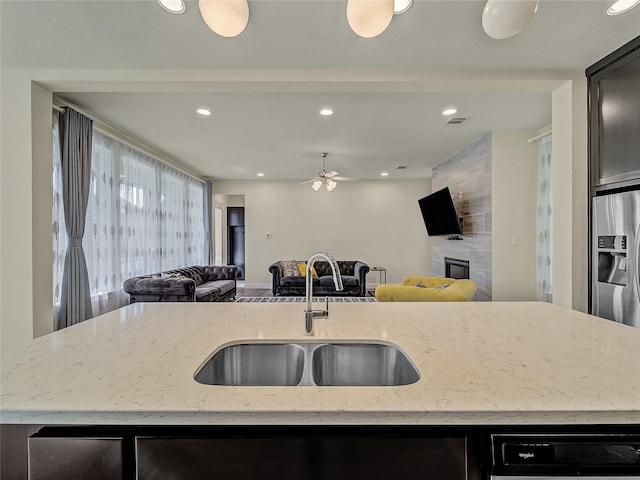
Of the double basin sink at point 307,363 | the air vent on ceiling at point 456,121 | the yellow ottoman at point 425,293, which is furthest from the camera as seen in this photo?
the air vent on ceiling at point 456,121

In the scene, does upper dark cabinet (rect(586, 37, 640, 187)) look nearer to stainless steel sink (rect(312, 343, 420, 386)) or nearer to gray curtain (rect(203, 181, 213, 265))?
stainless steel sink (rect(312, 343, 420, 386))

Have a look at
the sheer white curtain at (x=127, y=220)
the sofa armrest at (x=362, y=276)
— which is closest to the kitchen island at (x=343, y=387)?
the sheer white curtain at (x=127, y=220)

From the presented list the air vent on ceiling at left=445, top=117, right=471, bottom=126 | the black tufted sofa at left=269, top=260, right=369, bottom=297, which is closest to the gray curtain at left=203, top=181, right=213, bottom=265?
the black tufted sofa at left=269, top=260, right=369, bottom=297

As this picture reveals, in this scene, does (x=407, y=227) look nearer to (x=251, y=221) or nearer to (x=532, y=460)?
(x=251, y=221)

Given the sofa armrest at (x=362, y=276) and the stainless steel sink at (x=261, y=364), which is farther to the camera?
the sofa armrest at (x=362, y=276)

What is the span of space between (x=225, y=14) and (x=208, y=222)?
262 inches

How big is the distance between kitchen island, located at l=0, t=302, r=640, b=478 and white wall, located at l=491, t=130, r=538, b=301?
3.10m

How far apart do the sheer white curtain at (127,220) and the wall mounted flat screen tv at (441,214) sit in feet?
15.3

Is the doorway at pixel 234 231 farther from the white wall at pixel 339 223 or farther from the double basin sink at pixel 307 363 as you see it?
the double basin sink at pixel 307 363

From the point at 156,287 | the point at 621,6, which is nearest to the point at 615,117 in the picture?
the point at 621,6

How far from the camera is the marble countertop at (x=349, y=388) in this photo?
72cm

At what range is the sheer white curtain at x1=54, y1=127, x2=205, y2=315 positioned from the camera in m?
3.73

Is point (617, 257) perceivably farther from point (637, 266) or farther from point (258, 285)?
point (258, 285)

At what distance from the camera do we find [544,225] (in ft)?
13.4
